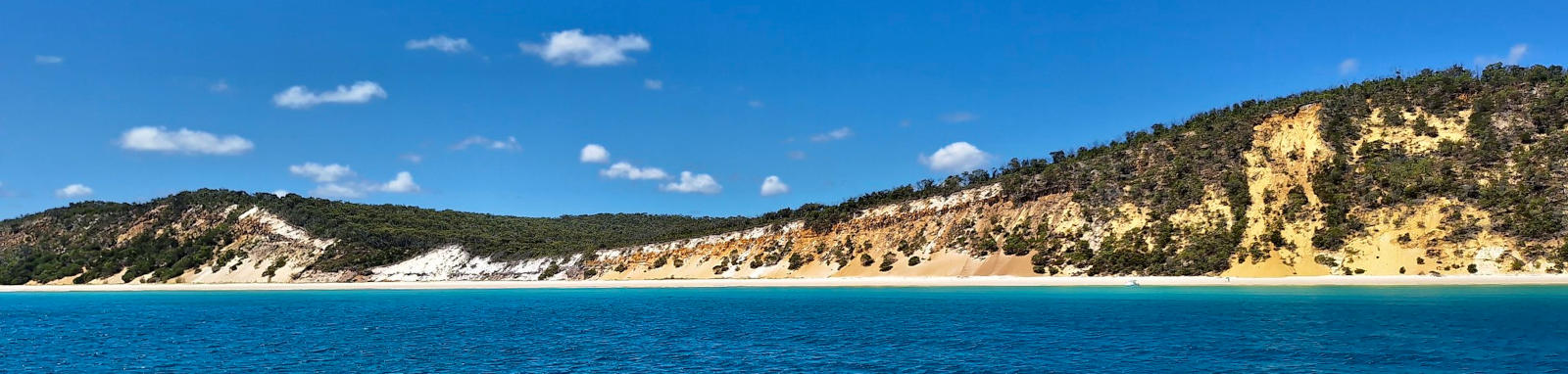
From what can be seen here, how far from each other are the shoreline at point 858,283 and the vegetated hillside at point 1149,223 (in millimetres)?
2604

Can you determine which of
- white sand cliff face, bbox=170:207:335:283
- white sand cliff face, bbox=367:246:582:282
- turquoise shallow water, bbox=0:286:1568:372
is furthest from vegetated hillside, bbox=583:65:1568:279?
white sand cliff face, bbox=170:207:335:283

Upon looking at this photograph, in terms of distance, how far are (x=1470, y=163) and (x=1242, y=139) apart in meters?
17.3

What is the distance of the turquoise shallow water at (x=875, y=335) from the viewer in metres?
28.6

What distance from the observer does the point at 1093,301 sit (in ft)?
165

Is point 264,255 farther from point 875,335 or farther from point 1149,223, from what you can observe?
point 875,335

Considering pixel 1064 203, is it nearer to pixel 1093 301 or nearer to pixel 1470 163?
pixel 1470 163

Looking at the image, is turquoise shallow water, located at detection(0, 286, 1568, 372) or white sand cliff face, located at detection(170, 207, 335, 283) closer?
turquoise shallow water, located at detection(0, 286, 1568, 372)

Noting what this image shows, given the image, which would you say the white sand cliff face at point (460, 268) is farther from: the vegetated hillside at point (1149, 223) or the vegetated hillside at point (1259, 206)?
the vegetated hillside at point (1259, 206)

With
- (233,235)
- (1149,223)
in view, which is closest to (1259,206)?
(1149,223)

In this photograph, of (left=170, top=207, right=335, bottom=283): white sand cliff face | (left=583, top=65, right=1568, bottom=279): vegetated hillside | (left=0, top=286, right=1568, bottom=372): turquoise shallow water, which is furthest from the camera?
(left=170, top=207, right=335, bottom=283): white sand cliff face

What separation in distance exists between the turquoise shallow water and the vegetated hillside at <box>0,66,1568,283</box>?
41.0 ft

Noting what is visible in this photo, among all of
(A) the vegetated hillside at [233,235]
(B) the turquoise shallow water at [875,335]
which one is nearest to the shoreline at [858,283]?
(B) the turquoise shallow water at [875,335]

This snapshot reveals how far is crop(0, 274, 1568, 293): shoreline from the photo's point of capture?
57.4 metres

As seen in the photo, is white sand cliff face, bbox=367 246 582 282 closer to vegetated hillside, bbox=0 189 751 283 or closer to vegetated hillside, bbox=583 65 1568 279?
vegetated hillside, bbox=0 189 751 283
